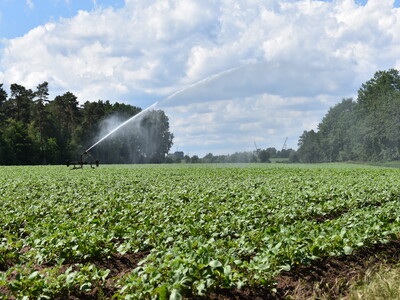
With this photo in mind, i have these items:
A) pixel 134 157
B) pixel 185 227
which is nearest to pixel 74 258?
pixel 185 227

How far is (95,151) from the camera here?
245 ft

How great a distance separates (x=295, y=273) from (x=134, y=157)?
216ft

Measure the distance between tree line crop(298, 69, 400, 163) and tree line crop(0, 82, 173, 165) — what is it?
1479 inches

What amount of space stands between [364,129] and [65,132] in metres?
56.9

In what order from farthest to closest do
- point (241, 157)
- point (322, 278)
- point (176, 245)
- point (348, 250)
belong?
point (241, 157) < point (176, 245) < point (348, 250) < point (322, 278)

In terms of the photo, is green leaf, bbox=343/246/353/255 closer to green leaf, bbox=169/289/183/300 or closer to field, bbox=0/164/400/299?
field, bbox=0/164/400/299

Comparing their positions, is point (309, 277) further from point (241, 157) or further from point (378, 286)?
point (241, 157)

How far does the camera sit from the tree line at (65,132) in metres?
62.7

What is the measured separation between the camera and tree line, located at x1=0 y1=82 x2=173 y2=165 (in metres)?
62.7

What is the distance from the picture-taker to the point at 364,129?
73.9m

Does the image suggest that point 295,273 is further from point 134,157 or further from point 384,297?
point 134,157

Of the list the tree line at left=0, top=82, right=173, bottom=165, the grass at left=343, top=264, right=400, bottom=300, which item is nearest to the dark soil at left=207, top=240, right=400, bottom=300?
the grass at left=343, top=264, right=400, bottom=300

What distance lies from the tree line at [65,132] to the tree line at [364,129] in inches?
A: 1479

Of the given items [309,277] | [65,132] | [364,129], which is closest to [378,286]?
[309,277]
